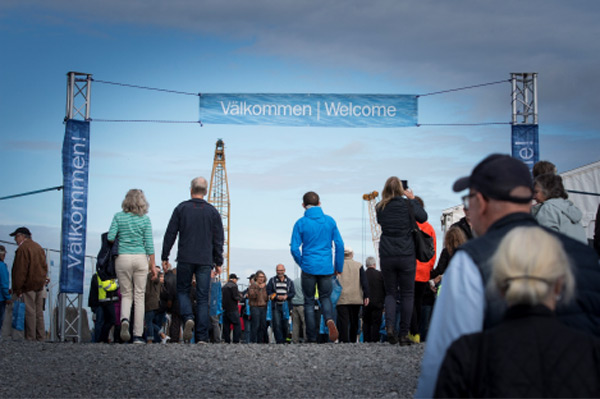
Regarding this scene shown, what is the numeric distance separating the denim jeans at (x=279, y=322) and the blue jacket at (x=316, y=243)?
6.05 metres

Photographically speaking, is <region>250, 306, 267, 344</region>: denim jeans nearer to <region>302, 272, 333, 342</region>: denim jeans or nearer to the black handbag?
<region>302, 272, 333, 342</region>: denim jeans

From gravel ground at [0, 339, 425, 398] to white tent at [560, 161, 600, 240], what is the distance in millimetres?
8981

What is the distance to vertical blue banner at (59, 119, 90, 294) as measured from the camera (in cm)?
1367

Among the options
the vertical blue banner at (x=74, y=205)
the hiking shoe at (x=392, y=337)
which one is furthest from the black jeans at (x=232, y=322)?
the hiking shoe at (x=392, y=337)

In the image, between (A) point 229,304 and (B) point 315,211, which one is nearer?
(B) point 315,211

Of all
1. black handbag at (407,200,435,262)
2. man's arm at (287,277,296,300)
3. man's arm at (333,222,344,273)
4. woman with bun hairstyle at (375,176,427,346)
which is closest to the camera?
woman with bun hairstyle at (375,176,427,346)

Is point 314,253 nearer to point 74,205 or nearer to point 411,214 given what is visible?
point 411,214

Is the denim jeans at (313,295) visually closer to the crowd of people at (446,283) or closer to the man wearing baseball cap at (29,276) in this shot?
the crowd of people at (446,283)

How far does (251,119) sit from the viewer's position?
51.1 ft

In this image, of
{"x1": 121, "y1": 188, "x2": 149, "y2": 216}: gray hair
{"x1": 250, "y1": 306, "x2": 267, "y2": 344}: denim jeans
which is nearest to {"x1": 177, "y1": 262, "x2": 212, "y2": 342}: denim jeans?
{"x1": 121, "y1": 188, "x2": 149, "y2": 216}: gray hair

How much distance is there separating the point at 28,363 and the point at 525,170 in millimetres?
A: 7423

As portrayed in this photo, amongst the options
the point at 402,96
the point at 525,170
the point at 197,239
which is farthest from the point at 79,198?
the point at 525,170

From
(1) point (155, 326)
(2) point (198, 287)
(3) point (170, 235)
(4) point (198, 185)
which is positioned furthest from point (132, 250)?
(1) point (155, 326)

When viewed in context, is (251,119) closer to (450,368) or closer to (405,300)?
(405,300)
